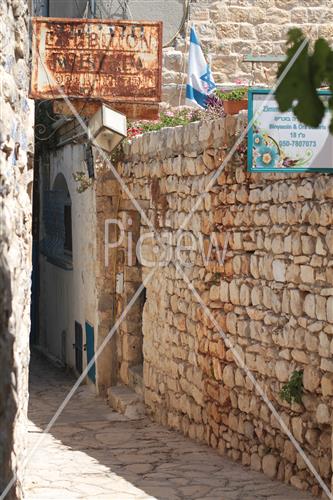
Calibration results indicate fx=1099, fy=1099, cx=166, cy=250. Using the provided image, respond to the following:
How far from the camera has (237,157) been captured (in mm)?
8984

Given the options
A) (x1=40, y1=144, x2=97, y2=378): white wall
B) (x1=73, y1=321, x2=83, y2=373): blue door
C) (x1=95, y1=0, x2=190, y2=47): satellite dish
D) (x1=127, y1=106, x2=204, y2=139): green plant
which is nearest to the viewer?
(x1=127, y1=106, x2=204, y2=139): green plant

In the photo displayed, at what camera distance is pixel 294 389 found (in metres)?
7.90

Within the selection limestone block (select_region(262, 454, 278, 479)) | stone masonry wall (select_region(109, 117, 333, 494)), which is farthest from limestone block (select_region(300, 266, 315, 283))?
limestone block (select_region(262, 454, 278, 479))

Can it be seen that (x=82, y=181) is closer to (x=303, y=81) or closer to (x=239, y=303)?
(x=239, y=303)

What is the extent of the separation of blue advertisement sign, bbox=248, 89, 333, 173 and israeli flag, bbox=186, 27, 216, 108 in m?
5.70

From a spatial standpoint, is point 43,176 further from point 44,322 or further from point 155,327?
point 155,327

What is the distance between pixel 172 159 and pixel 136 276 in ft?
7.43

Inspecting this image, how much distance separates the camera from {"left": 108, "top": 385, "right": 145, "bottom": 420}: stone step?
38.5 ft

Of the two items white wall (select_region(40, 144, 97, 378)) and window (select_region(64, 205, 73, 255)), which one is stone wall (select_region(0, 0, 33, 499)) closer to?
white wall (select_region(40, 144, 97, 378))

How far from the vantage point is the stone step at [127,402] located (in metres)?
11.7

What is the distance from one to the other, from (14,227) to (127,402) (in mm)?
7060

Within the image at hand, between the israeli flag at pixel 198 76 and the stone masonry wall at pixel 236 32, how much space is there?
2.16 feet

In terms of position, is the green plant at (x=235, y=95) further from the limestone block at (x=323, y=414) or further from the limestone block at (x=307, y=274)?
the limestone block at (x=323, y=414)

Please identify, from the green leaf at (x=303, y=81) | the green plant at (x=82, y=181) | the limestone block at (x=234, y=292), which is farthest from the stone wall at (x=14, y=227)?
the green plant at (x=82, y=181)
